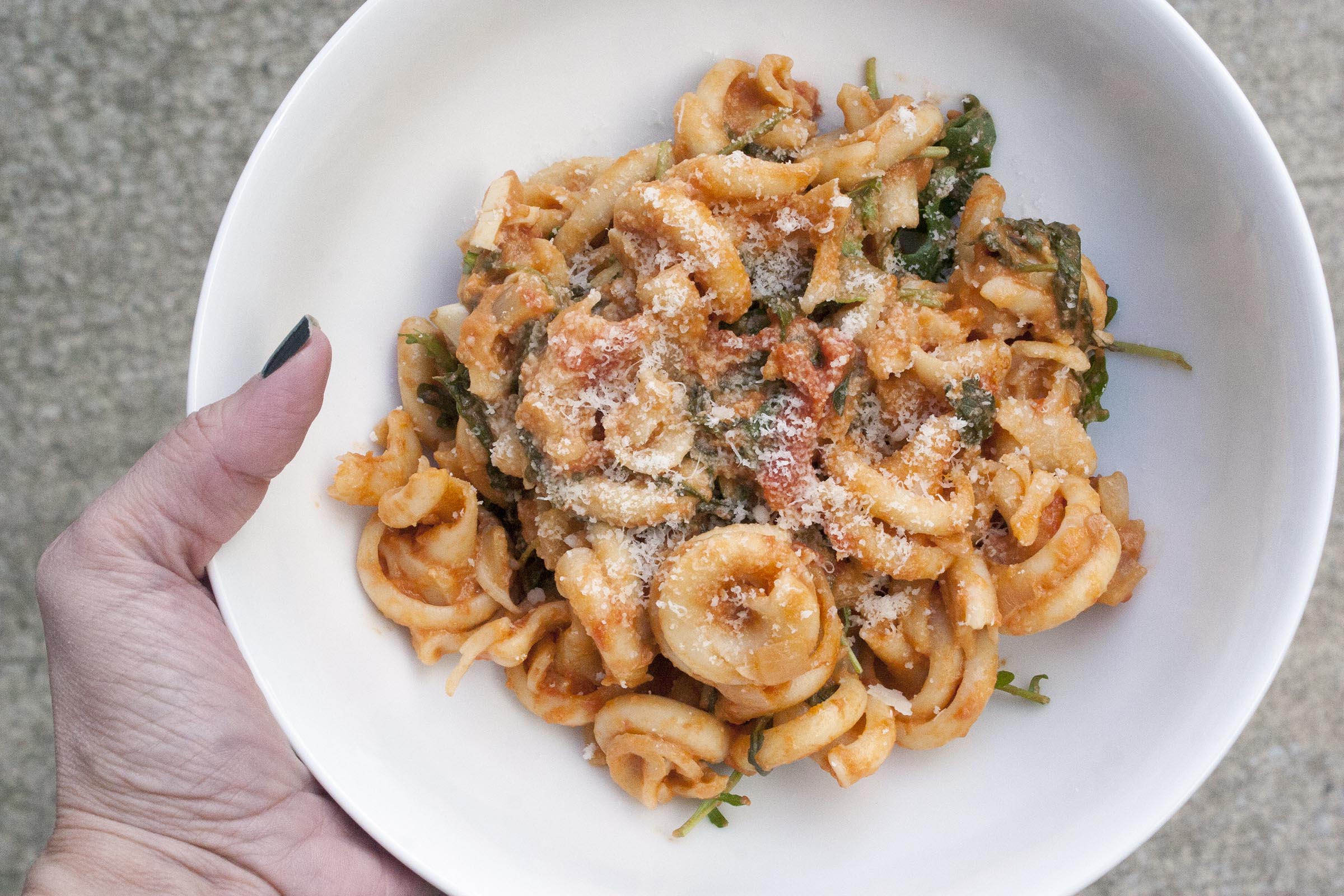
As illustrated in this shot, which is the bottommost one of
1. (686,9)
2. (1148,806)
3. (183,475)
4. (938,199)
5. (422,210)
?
(1148,806)

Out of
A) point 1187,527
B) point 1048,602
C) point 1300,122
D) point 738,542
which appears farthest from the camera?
point 1300,122

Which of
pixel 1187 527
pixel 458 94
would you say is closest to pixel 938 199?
pixel 1187 527

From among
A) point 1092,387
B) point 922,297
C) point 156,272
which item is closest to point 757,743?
point 922,297

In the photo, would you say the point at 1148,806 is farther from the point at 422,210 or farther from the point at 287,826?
the point at 422,210

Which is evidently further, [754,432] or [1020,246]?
[1020,246]

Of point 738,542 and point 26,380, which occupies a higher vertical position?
point 26,380

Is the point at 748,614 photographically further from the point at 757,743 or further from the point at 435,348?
the point at 435,348

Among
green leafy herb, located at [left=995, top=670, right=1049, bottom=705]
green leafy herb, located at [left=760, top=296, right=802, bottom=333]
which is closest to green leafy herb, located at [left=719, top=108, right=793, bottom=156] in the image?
green leafy herb, located at [left=760, top=296, right=802, bottom=333]
